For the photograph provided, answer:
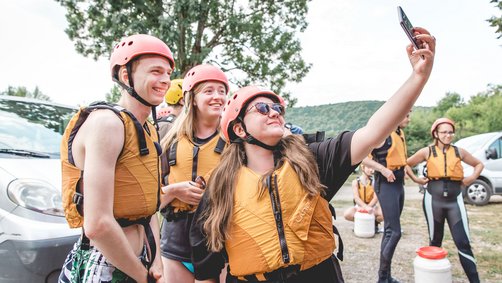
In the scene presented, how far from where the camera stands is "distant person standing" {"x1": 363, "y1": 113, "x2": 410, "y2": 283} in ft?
17.0

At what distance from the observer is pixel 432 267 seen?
441 cm

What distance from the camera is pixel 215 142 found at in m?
2.93

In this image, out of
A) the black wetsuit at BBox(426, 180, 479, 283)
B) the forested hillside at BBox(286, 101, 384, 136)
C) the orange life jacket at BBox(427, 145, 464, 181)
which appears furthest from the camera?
the forested hillside at BBox(286, 101, 384, 136)

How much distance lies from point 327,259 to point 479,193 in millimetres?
12890

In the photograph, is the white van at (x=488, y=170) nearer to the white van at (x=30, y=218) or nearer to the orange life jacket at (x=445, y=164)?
the orange life jacket at (x=445, y=164)

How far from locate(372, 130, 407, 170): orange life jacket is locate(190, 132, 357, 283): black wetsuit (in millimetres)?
3965

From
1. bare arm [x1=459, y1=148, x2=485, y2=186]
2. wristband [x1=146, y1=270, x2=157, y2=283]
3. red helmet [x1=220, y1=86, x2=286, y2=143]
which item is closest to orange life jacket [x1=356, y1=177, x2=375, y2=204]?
bare arm [x1=459, y1=148, x2=485, y2=186]

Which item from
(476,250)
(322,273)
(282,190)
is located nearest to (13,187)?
(282,190)

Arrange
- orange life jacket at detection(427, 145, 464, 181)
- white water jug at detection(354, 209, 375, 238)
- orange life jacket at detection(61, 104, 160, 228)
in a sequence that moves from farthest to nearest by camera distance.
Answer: white water jug at detection(354, 209, 375, 238)
orange life jacket at detection(427, 145, 464, 181)
orange life jacket at detection(61, 104, 160, 228)

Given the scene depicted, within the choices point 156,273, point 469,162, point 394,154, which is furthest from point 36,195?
point 469,162

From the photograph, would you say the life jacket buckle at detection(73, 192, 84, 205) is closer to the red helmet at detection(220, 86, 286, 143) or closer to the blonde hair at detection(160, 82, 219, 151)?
the red helmet at detection(220, 86, 286, 143)

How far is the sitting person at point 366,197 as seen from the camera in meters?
8.86

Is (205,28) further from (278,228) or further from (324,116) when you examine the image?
(278,228)

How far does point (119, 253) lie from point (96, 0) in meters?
16.6
